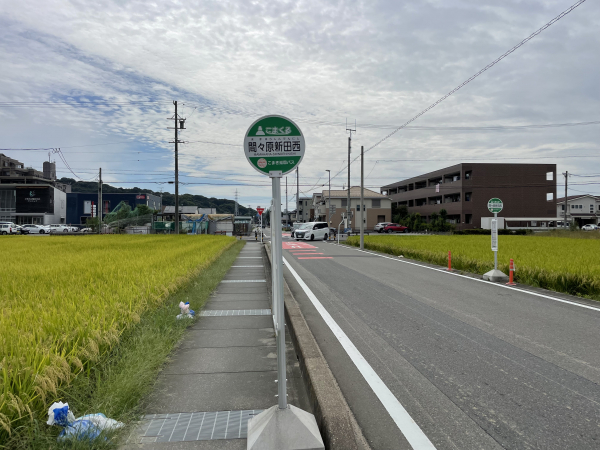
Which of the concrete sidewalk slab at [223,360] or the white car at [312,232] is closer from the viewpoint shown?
the concrete sidewalk slab at [223,360]

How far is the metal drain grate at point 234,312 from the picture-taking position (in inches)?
274

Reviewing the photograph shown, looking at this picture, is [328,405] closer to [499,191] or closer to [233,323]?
[233,323]

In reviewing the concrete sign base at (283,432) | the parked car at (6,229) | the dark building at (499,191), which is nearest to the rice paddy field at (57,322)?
the concrete sign base at (283,432)

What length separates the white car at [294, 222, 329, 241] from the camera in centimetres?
3594

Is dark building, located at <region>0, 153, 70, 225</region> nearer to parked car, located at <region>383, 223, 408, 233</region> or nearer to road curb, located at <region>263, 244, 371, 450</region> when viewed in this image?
parked car, located at <region>383, 223, 408, 233</region>

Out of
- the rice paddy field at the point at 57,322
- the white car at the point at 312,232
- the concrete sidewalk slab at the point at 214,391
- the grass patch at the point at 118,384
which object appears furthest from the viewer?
the white car at the point at 312,232

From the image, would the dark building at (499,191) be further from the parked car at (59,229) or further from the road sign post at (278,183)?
the road sign post at (278,183)

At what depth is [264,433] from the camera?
2.74m

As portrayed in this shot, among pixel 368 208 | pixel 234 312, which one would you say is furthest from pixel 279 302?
pixel 368 208

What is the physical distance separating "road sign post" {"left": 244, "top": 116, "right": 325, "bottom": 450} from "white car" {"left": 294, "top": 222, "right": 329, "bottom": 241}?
1289 inches

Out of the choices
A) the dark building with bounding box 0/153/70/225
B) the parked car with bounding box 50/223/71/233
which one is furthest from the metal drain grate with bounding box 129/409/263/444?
the dark building with bounding box 0/153/70/225

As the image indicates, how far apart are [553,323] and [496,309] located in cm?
107

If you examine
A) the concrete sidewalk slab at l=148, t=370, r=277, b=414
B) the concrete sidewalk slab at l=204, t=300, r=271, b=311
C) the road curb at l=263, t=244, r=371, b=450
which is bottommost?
the concrete sidewalk slab at l=204, t=300, r=271, b=311

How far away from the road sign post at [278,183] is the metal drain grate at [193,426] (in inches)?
9.2
